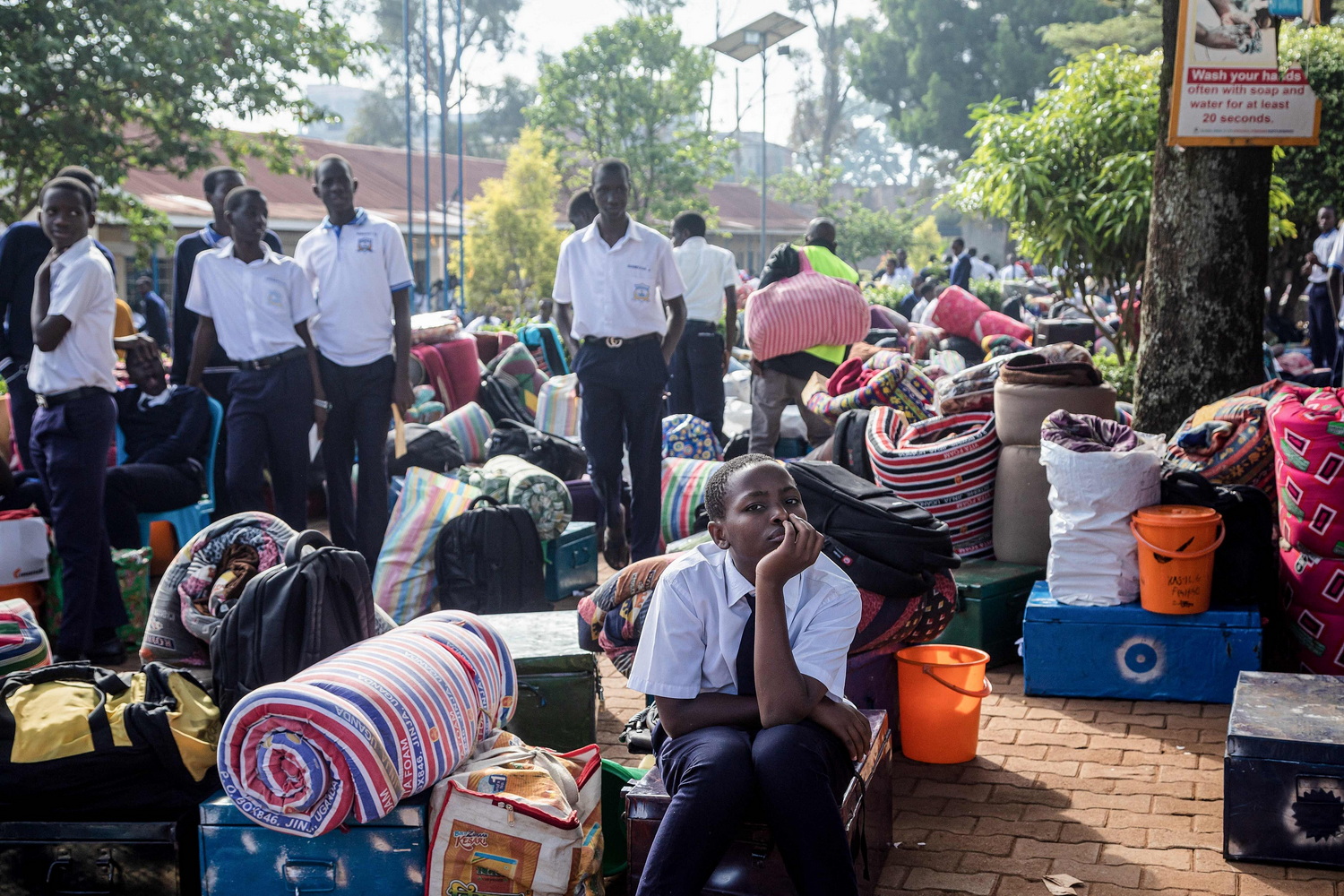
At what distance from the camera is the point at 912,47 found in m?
48.0

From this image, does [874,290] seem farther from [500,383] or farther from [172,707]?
[172,707]

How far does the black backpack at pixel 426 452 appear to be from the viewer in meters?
7.24

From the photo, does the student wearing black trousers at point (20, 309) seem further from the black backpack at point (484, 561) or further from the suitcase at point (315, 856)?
the suitcase at point (315, 856)

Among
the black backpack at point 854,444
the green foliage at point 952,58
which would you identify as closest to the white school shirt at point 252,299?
the black backpack at point 854,444

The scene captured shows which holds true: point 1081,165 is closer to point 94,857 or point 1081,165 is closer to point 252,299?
point 252,299

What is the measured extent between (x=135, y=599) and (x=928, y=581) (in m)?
3.75

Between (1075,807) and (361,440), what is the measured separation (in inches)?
152

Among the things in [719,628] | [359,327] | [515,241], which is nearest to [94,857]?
[719,628]

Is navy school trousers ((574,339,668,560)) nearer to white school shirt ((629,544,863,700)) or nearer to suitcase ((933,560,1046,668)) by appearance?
suitcase ((933,560,1046,668))

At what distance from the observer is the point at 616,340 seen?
6.35m

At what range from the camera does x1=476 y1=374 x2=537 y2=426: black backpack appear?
8727 mm

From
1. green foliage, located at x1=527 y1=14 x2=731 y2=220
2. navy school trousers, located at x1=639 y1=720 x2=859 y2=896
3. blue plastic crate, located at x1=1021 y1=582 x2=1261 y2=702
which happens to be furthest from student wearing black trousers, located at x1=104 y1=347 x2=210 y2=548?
green foliage, located at x1=527 y1=14 x2=731 y2=220

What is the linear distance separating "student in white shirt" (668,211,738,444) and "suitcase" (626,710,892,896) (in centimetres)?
547

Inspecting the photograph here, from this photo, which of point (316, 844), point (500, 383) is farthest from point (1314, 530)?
point (500, 383)
